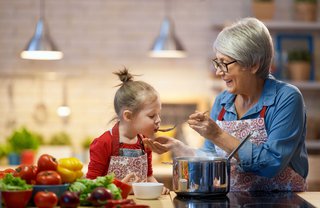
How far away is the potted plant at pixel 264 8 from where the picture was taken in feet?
23.5

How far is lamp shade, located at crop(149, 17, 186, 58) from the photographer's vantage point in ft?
22.0

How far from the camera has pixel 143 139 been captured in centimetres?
387

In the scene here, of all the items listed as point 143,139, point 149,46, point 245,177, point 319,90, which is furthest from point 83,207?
point 319,90

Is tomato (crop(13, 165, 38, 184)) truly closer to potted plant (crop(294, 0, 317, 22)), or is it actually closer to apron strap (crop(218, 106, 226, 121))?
apron strap (crop(218, 106, 226, 121))

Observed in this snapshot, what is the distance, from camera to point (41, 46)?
6555 mm

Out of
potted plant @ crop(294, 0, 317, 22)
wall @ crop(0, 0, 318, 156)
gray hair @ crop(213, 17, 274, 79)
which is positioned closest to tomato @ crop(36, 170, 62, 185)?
gray hair @ crop(213, 17, 274, 79)

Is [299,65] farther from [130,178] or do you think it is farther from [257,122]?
[130,178]

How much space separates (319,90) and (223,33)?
12.9 ft

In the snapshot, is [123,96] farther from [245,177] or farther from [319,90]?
[319,90]

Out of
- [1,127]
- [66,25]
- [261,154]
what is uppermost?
[66,25]

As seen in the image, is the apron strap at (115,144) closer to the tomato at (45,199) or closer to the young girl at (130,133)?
the young girl at (130,133)

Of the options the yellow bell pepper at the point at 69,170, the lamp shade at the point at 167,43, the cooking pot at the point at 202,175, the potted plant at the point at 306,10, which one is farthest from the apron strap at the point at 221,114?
the potted plant at the point at 306,10

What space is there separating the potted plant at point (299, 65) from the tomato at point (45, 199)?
4.52 m

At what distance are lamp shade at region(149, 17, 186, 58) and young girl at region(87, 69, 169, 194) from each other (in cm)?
265
